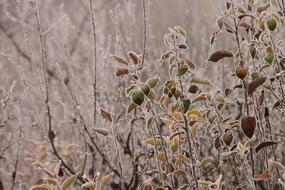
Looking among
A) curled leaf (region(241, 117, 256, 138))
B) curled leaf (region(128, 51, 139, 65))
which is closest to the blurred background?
curled leaf (region(128, 51, 139, 65))

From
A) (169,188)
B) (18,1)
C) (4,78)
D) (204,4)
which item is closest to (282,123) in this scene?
(169,188)

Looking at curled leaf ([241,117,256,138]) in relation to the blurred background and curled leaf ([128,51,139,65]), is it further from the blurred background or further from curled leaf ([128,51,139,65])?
the blurred background

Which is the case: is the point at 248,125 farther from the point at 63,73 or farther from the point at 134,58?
the point at 63,73

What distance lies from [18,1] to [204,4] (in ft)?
24.5

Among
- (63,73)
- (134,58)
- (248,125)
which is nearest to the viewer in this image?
(248,125)

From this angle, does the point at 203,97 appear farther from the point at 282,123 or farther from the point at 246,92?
the point at 282,123

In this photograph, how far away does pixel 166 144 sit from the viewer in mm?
2154

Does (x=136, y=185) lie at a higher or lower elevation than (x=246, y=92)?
lower

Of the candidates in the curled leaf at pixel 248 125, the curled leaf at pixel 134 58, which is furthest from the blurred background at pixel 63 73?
the curled leaf at pixel 248 125

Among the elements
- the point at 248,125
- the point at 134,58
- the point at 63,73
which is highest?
the point at 63,73

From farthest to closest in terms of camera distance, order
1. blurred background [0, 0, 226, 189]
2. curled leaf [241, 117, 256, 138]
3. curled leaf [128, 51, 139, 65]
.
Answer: blurred background [0, 0, 226, 189]
curled leaf [128, 51, 139, 65]
curled leaf [241, 117, 256, 138]

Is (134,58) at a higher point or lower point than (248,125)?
higher

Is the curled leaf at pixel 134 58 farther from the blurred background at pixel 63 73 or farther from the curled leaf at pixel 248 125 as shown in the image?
the curled leaf at pixel 248 125

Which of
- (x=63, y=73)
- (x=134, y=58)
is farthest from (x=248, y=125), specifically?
(x=63, y=73)
